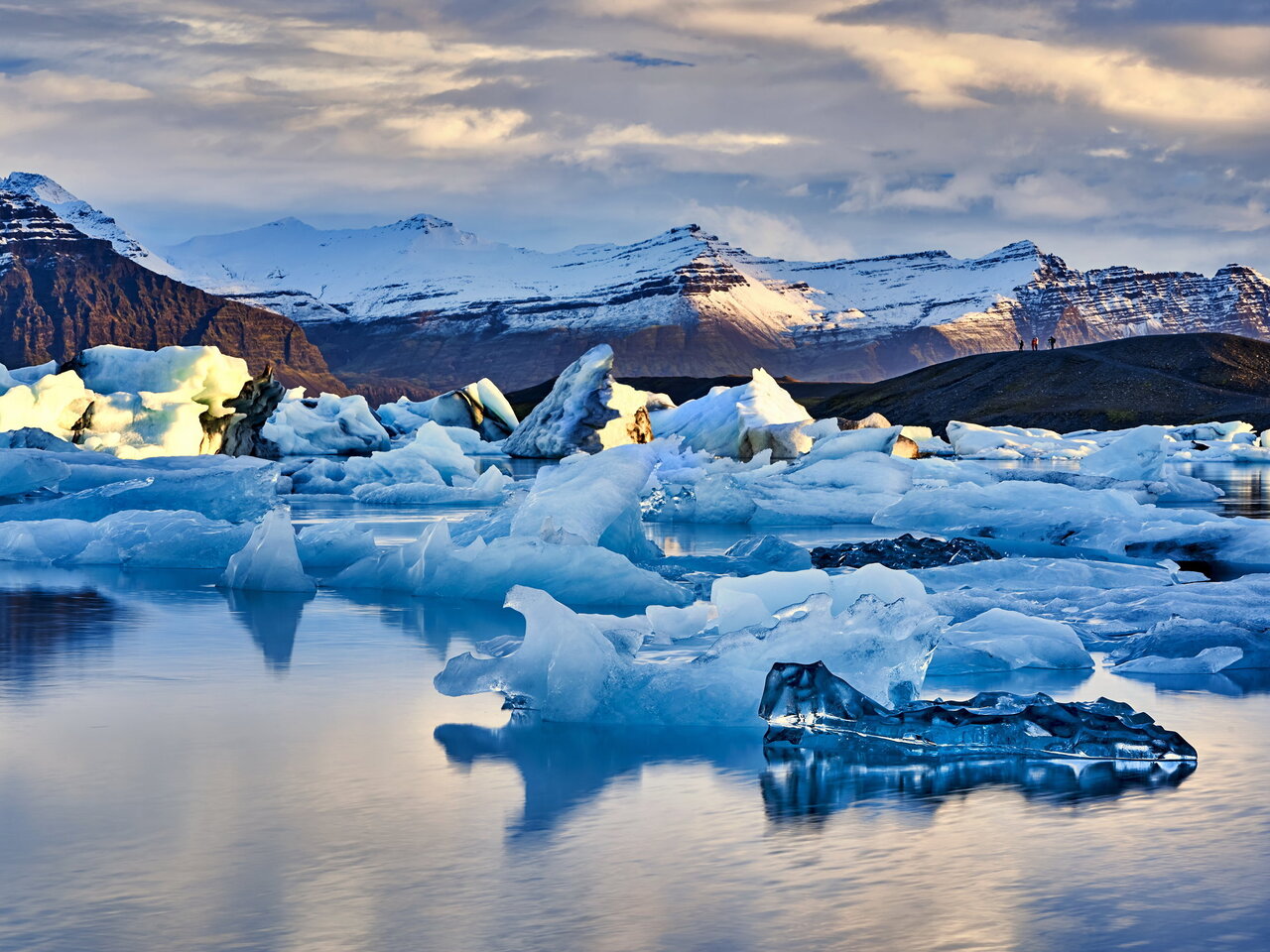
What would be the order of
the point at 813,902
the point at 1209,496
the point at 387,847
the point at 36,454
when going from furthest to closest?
the point at 1209,496 < the point at 36,454 < the point at 387,847 < the point at 813,902

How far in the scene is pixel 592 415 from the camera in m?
38.6

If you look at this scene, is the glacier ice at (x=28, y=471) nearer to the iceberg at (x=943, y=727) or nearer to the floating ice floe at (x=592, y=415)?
the iceberg at (x=943, y=727)

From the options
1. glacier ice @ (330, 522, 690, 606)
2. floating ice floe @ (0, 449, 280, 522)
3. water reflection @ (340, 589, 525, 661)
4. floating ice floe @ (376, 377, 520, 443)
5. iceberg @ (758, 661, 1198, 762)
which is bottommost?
iceberg @ (758, 661, 1198, 762)

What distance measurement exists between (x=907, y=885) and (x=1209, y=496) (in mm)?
19534

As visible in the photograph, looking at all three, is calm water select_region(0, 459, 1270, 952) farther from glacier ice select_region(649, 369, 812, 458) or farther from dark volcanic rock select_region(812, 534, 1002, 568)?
glacier ice select_region(649, 369, 812, 458)

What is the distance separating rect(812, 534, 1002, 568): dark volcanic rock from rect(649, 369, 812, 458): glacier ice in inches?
850

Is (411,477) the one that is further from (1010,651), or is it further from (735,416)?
(1010,651)

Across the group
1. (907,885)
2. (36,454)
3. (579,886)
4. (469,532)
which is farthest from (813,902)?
(36,454)

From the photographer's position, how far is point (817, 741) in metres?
4.84

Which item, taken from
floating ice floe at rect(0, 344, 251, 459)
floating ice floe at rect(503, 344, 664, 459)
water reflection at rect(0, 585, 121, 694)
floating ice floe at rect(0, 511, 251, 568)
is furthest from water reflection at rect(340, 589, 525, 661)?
floating ice floe at rect(503, 344, 664, 459)

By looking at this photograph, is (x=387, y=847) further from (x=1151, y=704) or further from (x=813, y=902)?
(x=1151, y=704)

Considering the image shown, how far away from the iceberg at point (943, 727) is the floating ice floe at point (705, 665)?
32cm

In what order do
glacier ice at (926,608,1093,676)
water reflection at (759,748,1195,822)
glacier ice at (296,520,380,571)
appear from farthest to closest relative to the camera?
glacier ice at (296,520,380,571) → glacier ice at (926,608,1093,676) → water reflection at (759,748,1195,822)

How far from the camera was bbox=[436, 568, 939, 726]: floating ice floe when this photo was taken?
5219mm
